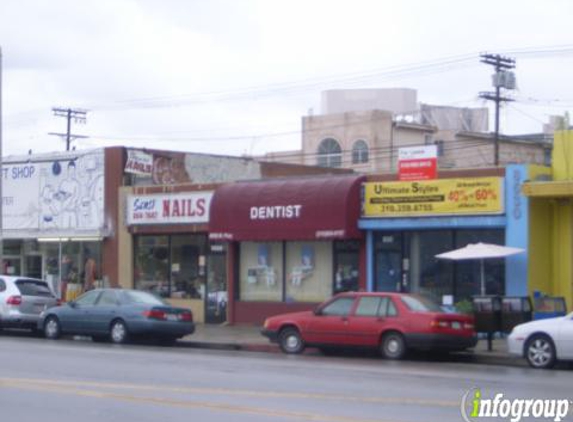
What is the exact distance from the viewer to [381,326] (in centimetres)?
2375

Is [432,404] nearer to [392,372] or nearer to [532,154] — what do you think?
[392,372]

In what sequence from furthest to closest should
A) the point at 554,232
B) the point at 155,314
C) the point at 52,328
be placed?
the point at 52,328 → the point at 554,232 → the point at 155,314

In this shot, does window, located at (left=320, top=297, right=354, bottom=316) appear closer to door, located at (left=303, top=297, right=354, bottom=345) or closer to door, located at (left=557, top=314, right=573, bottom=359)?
door, located at (left=303, top=297, right=354, bottom=345)

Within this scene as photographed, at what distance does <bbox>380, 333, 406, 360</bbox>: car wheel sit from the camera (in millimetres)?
23406

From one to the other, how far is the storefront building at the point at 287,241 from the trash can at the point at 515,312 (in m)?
6.01

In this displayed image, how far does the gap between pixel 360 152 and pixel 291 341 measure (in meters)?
51.8

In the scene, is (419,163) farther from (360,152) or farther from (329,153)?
(329,153)

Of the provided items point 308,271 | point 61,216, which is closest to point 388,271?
point 308,271

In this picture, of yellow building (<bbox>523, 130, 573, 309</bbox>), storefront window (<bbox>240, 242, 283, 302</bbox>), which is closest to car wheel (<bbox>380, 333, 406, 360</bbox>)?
yellow building (<bbox>523, 130, 573, 309</bbox>)

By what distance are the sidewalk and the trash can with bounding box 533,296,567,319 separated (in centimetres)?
116

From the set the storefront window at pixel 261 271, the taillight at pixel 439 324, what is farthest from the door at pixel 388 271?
the taillight at pixel 439 324

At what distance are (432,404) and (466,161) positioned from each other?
58556 millimetres

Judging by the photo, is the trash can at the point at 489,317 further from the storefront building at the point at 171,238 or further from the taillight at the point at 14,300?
the taillight at the point at 14,300

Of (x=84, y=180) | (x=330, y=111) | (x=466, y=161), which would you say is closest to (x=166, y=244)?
(x=84, y=180)
